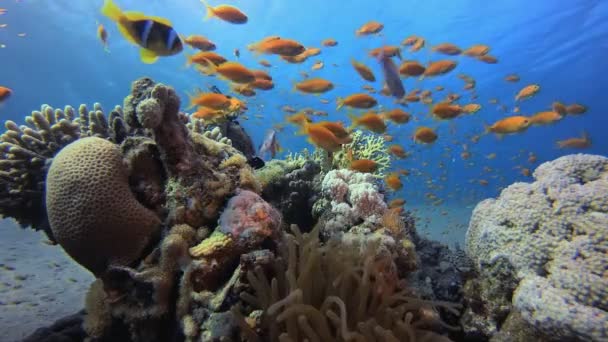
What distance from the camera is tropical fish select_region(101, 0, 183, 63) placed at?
3738 millimetres

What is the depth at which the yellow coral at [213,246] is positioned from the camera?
269 centimetres

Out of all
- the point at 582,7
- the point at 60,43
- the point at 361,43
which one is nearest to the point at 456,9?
the point at 582,7

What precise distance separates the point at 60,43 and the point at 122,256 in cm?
5423

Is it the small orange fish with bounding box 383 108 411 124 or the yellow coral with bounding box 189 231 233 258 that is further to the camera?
the small orange fish with bounding box 383 108 411 124

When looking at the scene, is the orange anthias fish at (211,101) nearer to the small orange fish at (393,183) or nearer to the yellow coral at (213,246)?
the small orange fish at (393,183)

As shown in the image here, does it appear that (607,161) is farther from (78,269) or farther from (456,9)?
(456,9)

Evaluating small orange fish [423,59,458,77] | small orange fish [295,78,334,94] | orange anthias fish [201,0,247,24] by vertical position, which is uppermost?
small orange fish [423,59,458,77]

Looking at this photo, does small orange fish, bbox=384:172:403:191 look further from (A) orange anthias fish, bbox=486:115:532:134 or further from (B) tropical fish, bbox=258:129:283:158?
(A) orange anthias fish, bbox=486:115:532:134

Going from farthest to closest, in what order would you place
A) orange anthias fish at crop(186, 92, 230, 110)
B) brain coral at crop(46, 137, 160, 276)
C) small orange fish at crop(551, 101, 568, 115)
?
small orange fish at crop(551, 101, 568, 115)
orange anthias fish at crop(186, 92, 230, 110)
brain coral at crop(46, 137, 160, 276)

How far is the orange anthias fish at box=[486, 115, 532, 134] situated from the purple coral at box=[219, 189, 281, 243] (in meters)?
6.25

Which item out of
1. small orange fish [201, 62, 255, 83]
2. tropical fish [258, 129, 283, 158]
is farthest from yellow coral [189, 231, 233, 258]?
tropical fish [258, 129, 283, 158]

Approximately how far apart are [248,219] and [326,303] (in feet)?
3.14

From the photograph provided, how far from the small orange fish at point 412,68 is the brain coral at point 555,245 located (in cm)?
340

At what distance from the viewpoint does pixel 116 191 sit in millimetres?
2895
